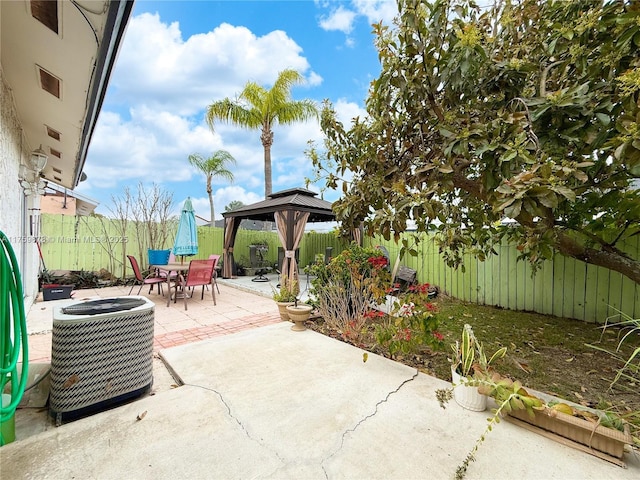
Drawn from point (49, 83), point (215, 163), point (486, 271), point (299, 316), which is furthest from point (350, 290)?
point (215, 163)

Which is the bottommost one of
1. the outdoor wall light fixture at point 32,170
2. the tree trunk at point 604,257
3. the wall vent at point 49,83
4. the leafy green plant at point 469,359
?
the leafy green plant at point 469,359

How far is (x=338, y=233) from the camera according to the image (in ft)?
10.7

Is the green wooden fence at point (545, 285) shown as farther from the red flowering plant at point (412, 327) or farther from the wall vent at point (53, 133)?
the wall vent at point (53, 133)

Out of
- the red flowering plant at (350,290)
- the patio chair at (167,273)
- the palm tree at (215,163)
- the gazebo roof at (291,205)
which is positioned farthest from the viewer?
the palm tree at (215,163)

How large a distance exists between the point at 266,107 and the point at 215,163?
208 inches

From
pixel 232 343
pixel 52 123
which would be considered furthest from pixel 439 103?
pixel 52 123

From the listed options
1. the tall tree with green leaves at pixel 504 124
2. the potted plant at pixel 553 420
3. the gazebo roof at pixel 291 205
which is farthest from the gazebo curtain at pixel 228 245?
the potted plant at pixel 553 420

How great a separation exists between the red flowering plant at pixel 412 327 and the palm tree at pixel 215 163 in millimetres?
14443

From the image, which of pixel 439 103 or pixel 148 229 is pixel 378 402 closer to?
pixel 439 103

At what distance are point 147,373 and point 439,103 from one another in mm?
3822

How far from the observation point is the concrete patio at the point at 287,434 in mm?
1631

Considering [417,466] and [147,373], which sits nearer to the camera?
Answer: [417,466]

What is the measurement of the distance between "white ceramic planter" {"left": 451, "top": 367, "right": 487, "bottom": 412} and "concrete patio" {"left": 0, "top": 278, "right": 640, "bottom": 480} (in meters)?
0.06

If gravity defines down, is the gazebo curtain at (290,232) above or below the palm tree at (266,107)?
below
